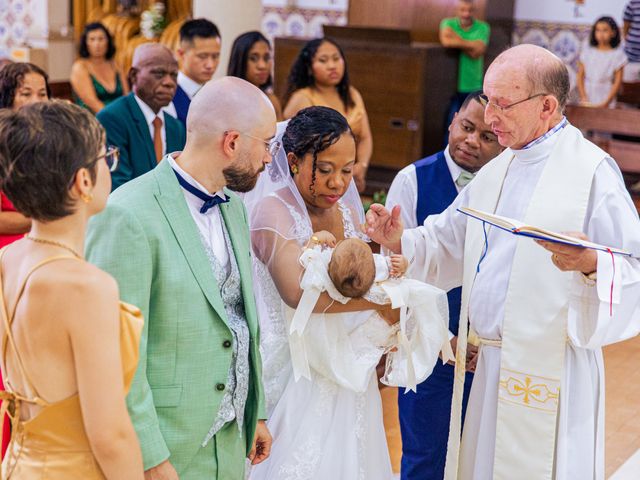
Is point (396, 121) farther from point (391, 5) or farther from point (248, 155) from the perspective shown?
point (248, 155)

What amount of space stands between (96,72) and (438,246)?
18.5ft

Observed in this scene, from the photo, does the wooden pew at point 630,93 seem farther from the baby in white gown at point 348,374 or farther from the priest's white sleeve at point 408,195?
the baby in white gown at point 348,374

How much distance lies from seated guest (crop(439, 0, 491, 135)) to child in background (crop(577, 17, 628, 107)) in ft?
3.70

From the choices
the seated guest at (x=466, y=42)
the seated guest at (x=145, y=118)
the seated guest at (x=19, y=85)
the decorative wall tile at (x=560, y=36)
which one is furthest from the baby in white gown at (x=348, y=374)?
the decorative wall tile at (x=560, y=36)

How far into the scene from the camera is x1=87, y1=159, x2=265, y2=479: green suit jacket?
2301 millimetres

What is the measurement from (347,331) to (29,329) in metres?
1.40

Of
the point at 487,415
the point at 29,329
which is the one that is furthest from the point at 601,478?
the point at 29,329

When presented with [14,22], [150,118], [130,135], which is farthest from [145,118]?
[14,22]

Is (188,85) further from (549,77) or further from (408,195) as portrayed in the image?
(549,77)

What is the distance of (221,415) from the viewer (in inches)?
103

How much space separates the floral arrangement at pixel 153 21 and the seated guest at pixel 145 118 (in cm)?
703

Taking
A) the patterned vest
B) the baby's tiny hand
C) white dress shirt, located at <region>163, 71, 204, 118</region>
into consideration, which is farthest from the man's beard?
white dress shirt, located at <region>163, 71, 204, 118</region>

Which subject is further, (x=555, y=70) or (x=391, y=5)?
(x=391, y=5)

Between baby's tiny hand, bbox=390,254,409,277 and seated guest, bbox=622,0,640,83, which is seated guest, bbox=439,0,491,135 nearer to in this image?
seated guest, bbox=622,0,640,83
